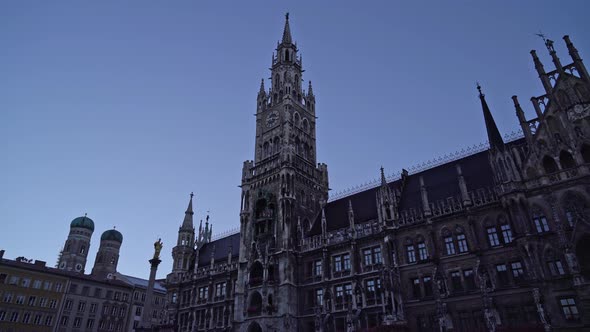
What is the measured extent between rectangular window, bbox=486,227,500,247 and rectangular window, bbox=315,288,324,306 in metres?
18.3

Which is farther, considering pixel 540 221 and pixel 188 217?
pixel 188 217

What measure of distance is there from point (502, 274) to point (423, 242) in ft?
24.5

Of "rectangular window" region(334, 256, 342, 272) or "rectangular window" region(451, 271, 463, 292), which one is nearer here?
"rectangular window" region(451, 271, 463, 292)

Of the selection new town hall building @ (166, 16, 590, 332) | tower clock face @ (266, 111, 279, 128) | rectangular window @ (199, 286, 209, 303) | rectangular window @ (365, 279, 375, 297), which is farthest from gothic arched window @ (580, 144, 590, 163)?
rectangular window @ (199, 286, 209, 303)

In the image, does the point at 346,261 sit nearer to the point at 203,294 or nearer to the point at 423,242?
the point at 423,242

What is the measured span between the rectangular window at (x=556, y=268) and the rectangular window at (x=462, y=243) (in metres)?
6.91

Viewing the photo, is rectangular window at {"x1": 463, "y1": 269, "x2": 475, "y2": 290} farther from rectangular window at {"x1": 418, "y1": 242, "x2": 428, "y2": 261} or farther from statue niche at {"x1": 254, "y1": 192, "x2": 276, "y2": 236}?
statue niche at {"x1": 254, "y1": 192, "x2": 276, "y2": 236}

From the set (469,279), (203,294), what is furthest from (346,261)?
(203,294)

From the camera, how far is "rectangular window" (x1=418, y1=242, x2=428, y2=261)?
3718 centimetres

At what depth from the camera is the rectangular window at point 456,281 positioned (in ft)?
112

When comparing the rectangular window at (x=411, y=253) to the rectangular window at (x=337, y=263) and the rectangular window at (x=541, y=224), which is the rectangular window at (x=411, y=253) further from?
the rectangular window at (x=541, y=224)

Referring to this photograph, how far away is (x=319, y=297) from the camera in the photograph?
43.1 meters

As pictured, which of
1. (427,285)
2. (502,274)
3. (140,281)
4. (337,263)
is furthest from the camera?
(140,281)

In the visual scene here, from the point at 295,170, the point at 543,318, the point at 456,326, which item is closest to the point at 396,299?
the point at 456,326
